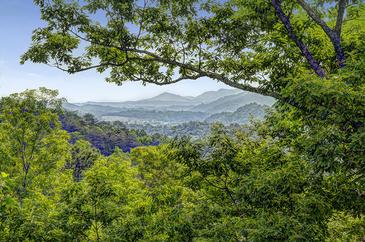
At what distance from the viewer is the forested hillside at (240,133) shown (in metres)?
5.26

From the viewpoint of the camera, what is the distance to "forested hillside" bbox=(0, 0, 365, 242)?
17.3 feet

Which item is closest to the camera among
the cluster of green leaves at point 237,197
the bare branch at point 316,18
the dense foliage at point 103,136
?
the cluster of green leaves at point 237,197

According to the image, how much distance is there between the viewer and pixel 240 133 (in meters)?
11.3

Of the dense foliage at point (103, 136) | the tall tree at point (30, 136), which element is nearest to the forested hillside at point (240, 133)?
the tall tree at point (30, 136)

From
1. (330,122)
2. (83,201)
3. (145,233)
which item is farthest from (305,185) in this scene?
(83,201)

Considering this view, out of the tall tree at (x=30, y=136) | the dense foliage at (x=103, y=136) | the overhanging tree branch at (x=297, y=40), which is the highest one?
the overhanging tree branch at (x=297, y=40)

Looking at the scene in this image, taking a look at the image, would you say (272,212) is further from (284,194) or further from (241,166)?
(241,166)

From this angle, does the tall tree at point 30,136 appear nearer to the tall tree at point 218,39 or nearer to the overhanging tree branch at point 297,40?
the tall tree at point 218,39

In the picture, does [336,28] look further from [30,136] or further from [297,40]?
[30,136]

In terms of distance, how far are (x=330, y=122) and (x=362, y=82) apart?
3.81 feet

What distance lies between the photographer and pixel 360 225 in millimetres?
7984

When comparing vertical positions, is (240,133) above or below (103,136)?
above

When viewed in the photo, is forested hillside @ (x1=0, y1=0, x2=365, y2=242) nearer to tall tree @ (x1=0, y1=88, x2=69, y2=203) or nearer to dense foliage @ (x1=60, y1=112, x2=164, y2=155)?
tall tree @ (x1=0, y1=88, x2=69, y2=203)

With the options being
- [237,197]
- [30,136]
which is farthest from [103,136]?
[237,197]
